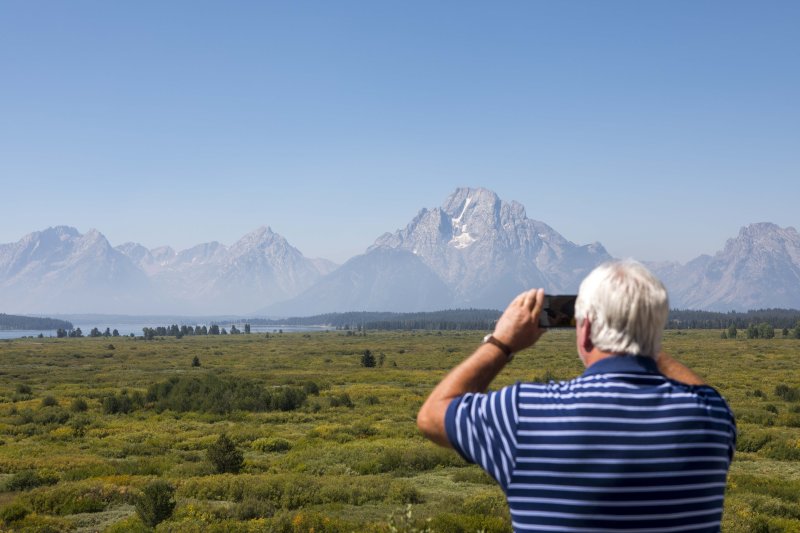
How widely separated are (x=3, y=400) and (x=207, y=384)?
495 inches

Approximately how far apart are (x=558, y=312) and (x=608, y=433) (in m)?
0.59

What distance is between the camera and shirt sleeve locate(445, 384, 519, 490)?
2.53 meters

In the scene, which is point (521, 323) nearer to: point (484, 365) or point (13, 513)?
point (484, 365)

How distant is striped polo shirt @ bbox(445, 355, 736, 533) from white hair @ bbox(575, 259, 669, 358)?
8 cm

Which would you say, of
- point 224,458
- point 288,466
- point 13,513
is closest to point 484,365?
point 13,513

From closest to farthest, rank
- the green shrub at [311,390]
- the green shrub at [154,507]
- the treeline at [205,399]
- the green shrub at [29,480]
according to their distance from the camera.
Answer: the green shrub at [154,507] → the green shrub at [29,480] → the treeline at [205,399] → the green shrub at [311,390]

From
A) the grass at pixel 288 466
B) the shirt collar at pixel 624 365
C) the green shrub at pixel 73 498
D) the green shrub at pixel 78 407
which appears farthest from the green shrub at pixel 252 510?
the green shrub at pixel 78 407

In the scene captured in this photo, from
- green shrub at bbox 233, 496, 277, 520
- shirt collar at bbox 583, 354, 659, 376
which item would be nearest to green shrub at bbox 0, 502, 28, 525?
green shrub at bbox 233, 496, 277, 520

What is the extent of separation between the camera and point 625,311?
2623mm

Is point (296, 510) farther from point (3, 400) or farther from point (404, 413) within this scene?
point (3, 400)

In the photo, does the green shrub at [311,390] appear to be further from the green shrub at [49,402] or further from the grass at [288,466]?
the green shrub at [49,402]

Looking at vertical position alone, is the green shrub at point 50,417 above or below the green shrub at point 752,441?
below

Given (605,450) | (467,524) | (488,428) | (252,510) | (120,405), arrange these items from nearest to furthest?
(605,450), (488,428), (467,524), (252,510), (120,405)

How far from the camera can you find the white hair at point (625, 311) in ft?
8.62
